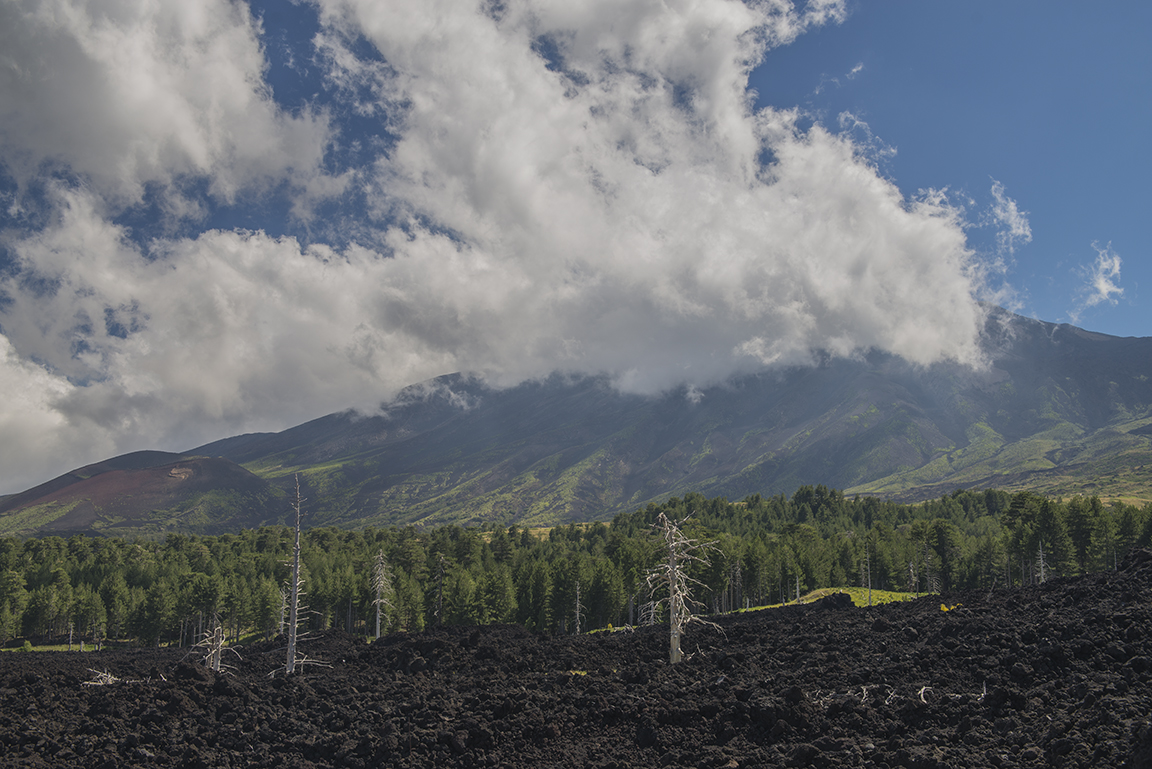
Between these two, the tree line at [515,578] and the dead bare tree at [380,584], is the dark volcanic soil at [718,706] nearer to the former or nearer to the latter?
the dead bare tree at [380,584]

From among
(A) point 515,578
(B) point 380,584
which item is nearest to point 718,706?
(B) point 380,584

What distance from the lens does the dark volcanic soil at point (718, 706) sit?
14625 millimetres

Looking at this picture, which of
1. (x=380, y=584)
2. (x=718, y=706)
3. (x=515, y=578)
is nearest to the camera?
(x=718, y=706)

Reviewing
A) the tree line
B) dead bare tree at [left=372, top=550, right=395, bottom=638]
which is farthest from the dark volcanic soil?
the tree line

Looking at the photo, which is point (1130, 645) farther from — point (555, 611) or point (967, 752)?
point (555, 611)

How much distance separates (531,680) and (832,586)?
7036 cm

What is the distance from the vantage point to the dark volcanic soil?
14625 millimetres

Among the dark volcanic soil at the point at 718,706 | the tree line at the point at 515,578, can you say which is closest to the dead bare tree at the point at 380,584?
the tree line at the point at 515,578

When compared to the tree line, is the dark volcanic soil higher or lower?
higher

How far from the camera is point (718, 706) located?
18781mm

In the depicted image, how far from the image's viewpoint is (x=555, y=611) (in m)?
71.0

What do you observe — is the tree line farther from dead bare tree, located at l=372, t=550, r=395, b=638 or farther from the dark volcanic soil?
the dark volcanic soil

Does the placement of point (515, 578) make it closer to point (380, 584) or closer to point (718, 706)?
point (380, 584)

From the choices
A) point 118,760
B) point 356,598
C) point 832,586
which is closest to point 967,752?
point 118,760
